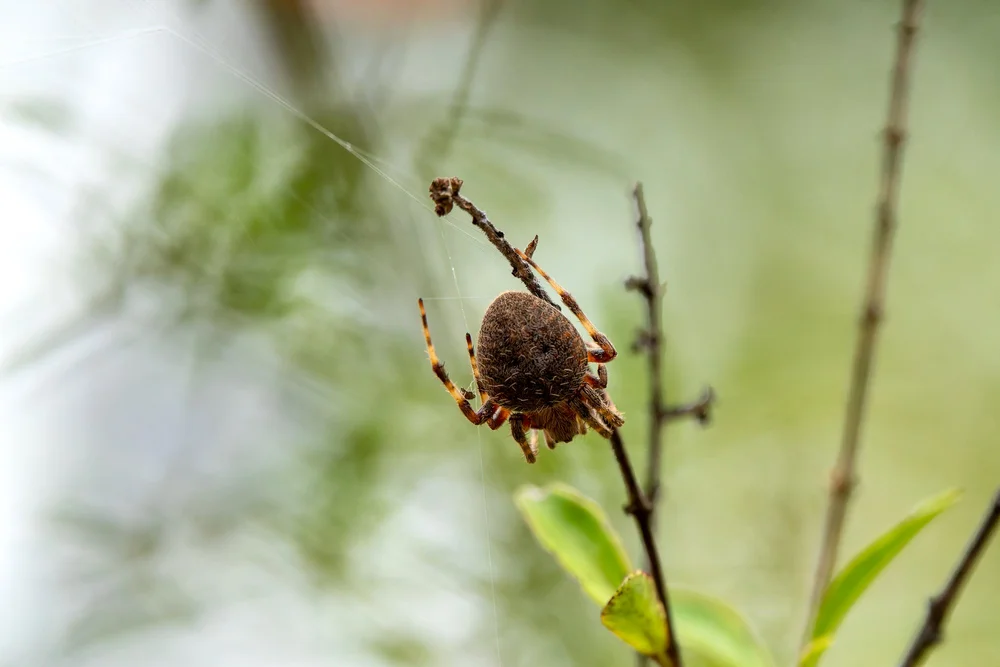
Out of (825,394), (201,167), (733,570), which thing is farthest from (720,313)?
(201,167)

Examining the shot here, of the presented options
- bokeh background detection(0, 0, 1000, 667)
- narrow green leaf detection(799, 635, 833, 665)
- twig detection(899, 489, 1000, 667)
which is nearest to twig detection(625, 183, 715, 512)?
narrow green leaf detection(799, 635, 833, 665)

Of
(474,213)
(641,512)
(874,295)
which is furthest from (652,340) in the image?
(874,295)

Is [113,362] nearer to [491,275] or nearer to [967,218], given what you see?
[491,275]

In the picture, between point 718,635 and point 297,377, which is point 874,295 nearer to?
point 718,635

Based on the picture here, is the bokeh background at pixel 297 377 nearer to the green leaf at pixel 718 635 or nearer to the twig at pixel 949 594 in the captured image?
the green leaf at pixel 718 635

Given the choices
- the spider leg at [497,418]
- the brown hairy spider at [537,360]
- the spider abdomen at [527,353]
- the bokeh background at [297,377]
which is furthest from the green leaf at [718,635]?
the bokeh background at [297,377]

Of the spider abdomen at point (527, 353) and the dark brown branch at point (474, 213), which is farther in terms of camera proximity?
the spider abdomen at point (527, 353)
